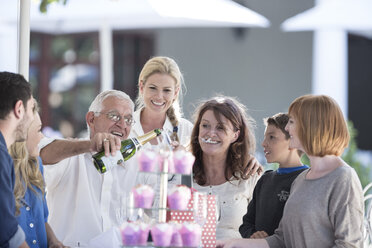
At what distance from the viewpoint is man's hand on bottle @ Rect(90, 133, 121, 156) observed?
249 cm

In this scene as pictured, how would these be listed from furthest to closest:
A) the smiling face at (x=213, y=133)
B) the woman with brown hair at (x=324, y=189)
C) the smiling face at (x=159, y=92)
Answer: the smiling face at (x=159, y=92) → the smiling face at (x=213, y=133) → the woman with brown hair at (x=324, y=189)

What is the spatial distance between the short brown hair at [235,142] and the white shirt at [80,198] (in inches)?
13.6

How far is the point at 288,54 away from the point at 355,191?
7.39 metres

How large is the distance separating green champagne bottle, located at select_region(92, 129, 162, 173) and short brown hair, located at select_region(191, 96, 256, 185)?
0.89ft

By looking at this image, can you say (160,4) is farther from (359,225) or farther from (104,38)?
(359,225)

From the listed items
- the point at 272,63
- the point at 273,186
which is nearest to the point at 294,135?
the point at 273,186

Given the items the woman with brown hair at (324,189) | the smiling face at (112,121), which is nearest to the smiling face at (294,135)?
the woman with brown hair at (324,189)

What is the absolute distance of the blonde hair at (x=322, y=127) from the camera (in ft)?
7.49

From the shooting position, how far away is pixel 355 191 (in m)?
2.27

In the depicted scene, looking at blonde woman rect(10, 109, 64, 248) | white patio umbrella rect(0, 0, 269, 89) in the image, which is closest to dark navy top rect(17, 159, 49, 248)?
blonde woman rect(10, 109, 64, 248)

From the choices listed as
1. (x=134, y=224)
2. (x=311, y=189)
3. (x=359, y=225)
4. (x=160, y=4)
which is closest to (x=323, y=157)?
(x=311, y=189)

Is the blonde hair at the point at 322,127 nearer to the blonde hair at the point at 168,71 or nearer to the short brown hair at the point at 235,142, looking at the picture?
the short brown hair at the point at 235,142

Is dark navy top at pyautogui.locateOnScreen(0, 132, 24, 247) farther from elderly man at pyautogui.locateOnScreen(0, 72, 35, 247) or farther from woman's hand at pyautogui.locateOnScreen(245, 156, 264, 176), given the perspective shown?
woman's hand at pyautogui.locateOnScreen(245, 156, 264, 176)

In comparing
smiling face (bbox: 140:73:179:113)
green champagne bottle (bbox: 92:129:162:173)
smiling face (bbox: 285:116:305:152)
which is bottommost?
green champagne bottle (bbox: 92:129:162:173)
